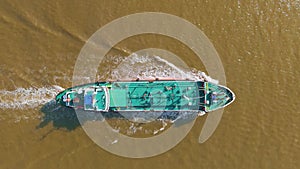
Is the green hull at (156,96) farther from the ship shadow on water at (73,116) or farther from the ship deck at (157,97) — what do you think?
the ship shadow on water at (73,116)

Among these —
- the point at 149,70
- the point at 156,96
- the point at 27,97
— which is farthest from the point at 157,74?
the point at 27,97

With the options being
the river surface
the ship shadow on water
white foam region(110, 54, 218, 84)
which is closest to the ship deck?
the ship shadow on water

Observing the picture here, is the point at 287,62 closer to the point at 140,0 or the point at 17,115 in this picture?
the point at 140,0

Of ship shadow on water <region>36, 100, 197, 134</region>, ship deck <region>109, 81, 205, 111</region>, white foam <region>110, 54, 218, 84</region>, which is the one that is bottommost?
ship shadow on water <region>36, 100, 197, 134</region>

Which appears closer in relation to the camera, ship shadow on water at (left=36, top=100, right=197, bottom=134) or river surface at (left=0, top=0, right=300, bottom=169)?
river surface at (left=0, top=0, right=300, bottom=169)

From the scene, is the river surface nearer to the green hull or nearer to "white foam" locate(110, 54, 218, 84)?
"white foam" locate(110, 54, 218, 84)

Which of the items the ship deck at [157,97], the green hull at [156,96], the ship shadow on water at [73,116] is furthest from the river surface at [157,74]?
the ship deck at [157,97]

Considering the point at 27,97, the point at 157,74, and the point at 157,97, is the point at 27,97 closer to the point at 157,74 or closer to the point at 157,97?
the point at 157,97
